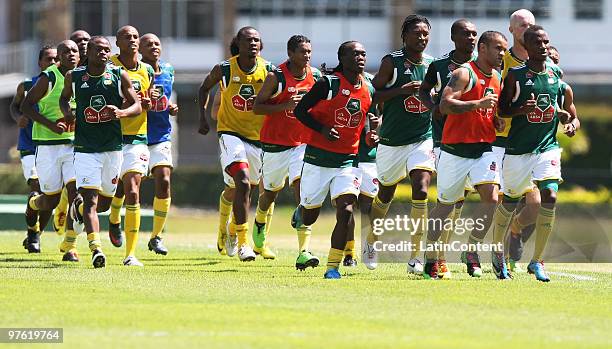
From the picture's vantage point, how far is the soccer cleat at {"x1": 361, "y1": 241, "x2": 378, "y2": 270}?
16.7m

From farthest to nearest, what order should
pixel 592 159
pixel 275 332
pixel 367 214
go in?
1. pixel 592 159
2. pixel 367 214
3. pixel 275 332

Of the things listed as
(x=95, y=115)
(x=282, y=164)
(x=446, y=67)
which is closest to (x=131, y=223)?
(x=95, y=115)

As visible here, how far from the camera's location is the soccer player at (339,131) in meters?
15.0

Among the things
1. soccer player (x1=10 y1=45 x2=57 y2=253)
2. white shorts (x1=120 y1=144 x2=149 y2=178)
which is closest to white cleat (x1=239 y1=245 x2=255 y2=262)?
white shorts (x1=120 y1=144 x2=149 y2=178)

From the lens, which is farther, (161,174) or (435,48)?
(435,48)

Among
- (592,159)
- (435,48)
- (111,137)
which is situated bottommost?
(592,159)

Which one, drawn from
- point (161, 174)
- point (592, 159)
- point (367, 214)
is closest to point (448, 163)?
point (367, 214)

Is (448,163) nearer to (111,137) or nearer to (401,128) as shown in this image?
(401,128)

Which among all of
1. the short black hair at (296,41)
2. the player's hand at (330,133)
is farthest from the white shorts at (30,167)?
the player's hand at (330,133)

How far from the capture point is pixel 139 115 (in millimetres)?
17125

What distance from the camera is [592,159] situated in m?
48.8

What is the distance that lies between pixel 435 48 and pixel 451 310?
39.2 m

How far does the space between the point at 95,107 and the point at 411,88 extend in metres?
3.42

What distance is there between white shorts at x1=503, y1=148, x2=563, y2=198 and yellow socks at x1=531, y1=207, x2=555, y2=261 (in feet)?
1.07
